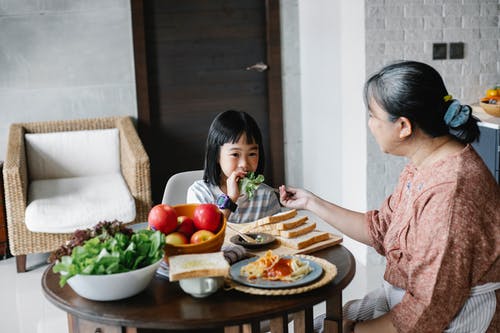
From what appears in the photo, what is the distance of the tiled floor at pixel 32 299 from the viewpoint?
10.5ft

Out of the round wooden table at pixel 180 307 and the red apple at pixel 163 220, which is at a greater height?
the red apple at pixel 163 220

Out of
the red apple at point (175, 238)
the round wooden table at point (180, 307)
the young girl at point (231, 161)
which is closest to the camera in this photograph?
the round wooden table at point (180, 307)

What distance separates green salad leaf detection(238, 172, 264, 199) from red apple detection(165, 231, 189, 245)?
611 millimetres

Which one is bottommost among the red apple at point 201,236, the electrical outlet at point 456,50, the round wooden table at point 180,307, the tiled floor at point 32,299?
the tiled floor at point 32,299

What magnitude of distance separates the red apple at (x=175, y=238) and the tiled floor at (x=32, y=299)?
1.65 metres

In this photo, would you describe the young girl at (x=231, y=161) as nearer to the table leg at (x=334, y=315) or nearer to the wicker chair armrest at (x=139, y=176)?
the table leg at (x=334, y=315)

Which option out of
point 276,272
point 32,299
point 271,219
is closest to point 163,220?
point 276,272

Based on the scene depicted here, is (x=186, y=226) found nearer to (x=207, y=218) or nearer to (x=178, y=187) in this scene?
(x=207, y=218)

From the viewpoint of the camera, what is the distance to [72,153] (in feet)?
14.4

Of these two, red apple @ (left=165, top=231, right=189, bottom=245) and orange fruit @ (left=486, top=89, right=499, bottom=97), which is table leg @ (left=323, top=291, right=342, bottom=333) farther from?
orange fruit @ (left=486, top=89, right=499, bottom=97)

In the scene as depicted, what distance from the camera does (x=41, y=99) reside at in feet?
15.1

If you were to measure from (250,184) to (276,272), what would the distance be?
702 millimetres

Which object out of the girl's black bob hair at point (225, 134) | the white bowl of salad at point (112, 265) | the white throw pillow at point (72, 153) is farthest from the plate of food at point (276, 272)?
the white throw pillow at point (72, 153)

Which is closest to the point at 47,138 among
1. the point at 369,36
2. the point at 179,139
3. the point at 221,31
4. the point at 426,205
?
the point at 179,139
